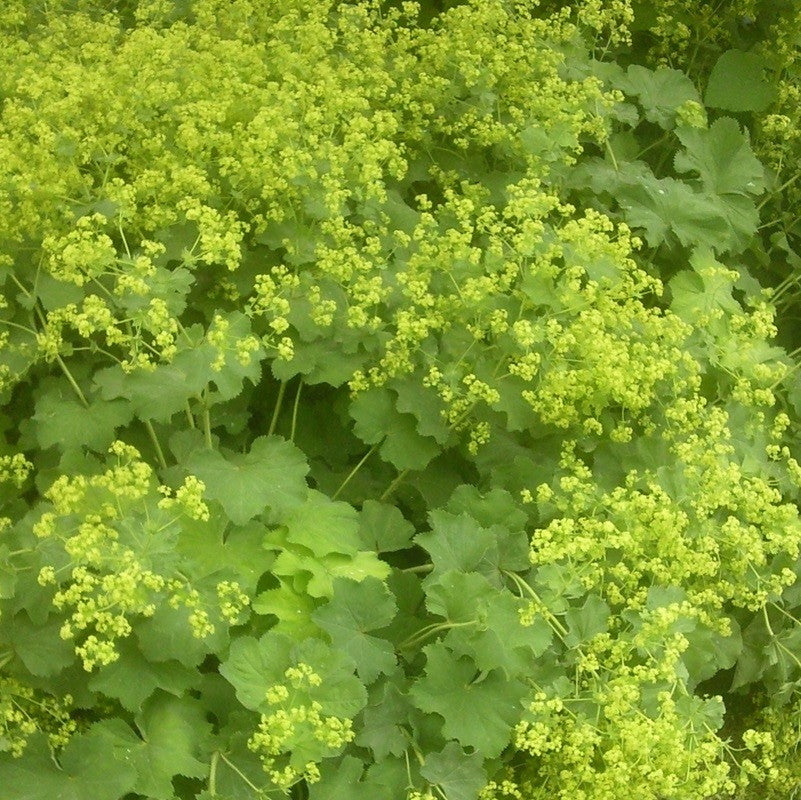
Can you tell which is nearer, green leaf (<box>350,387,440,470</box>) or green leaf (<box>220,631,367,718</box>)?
green leaf (<box>220,631,367,718</box>)

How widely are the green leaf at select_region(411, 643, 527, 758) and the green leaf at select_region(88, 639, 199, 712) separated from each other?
0.59 metres

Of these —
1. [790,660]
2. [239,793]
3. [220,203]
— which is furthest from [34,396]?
[790,660]

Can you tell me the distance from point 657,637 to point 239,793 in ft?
3.49

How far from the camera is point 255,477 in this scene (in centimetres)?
275

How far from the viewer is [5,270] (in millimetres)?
2859

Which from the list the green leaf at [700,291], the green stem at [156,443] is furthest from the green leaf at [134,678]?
the green leaf at [700,291]

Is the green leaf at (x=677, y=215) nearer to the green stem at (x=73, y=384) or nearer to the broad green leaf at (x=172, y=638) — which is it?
the green stem at (x=73, y=384)

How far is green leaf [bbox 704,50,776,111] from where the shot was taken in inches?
162

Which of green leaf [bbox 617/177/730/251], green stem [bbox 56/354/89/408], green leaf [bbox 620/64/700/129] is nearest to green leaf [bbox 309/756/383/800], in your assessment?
green stem [bbox 56/354/89/408]

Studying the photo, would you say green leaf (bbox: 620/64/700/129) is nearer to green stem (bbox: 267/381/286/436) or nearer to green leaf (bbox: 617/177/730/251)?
green leaf (bbox: 617/177/730/251)

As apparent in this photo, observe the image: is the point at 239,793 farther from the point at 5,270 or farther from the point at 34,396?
the point at 5,270

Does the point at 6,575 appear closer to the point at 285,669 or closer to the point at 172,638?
the point at 172,638

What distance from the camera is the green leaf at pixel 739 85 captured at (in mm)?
4125

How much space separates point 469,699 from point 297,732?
0.49 metres
